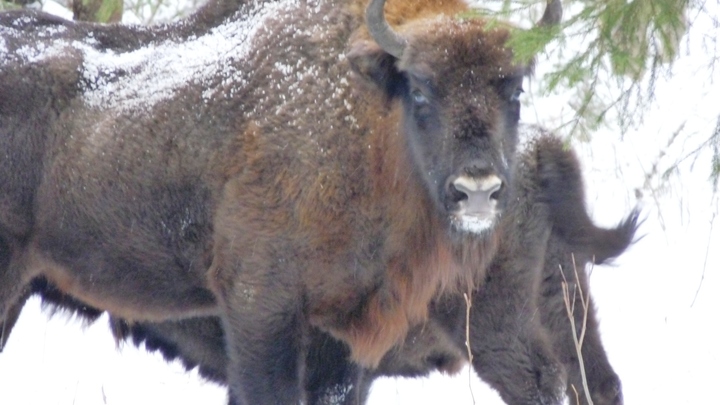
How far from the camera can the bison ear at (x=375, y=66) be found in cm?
530

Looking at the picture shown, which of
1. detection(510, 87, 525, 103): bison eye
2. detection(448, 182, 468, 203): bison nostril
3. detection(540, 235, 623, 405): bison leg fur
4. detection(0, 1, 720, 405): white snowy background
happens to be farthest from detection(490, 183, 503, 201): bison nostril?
detection(0, 1, 720, 405): white snowy background

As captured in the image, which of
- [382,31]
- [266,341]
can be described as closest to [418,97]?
[382,31]

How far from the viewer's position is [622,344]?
305 inches

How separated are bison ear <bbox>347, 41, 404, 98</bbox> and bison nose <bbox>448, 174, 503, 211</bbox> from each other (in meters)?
0.87

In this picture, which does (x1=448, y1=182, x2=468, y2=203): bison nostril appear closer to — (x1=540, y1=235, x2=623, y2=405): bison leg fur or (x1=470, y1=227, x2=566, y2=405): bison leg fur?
(x1=470, y1=227, x2=566, y2=405): bison leg fur

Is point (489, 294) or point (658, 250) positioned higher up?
point (658, 250)

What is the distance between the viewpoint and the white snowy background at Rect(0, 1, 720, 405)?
6.95 m

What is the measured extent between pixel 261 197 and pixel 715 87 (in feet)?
29.8

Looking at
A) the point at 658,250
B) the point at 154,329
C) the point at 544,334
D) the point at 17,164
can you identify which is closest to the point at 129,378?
the point at 154,329

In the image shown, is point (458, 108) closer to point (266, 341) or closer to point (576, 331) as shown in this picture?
point (266, 341)

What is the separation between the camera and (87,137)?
584 centimetres

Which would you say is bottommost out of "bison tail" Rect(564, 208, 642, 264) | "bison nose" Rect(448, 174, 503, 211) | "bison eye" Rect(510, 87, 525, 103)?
"bison nose" Rect(448, 174, 503, 211)

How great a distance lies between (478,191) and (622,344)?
3.63 m

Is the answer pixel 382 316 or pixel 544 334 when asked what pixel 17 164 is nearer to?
pixel 382 316
